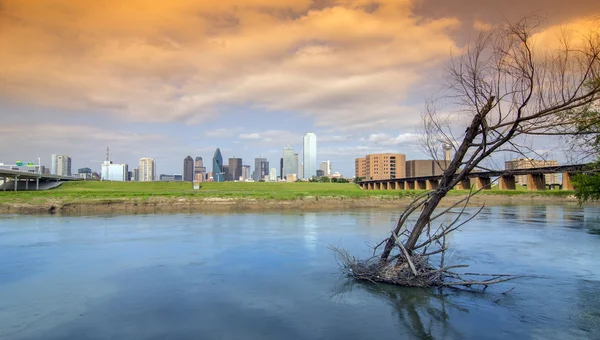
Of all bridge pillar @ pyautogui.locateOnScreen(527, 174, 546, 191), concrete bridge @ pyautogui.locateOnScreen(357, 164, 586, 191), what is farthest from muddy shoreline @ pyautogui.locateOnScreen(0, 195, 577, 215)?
bridge pillar @ pyautogui.locateOnScreen(527, 174, 546, 191)

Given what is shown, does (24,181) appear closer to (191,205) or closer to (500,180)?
(191,205)

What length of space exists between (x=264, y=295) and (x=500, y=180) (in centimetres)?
7539

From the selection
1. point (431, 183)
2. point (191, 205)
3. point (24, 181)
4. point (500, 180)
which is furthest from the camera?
point (431, 183)

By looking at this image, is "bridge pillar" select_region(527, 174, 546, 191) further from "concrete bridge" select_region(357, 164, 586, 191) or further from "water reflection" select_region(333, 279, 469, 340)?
"water reflection" select_region(333, 279, 469, 340)

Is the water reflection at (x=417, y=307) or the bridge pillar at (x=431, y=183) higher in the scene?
the bridge pillar at (x=431, y=183)

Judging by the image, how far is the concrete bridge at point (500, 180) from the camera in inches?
382

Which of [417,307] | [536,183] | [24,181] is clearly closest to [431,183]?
[536,183]

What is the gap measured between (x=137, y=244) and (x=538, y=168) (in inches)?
675

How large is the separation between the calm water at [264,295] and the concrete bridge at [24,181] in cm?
5369

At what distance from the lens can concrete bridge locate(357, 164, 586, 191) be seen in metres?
9.70

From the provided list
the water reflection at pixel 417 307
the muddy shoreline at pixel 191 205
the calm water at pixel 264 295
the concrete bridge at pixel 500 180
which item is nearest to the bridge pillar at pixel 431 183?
the concrete bridge at pixel 500 180

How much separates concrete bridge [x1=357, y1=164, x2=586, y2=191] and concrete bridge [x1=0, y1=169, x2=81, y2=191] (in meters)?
62.9

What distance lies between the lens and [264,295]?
1101cm

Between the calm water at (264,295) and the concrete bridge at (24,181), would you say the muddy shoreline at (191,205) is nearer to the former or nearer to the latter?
the calm water at (264,295)
